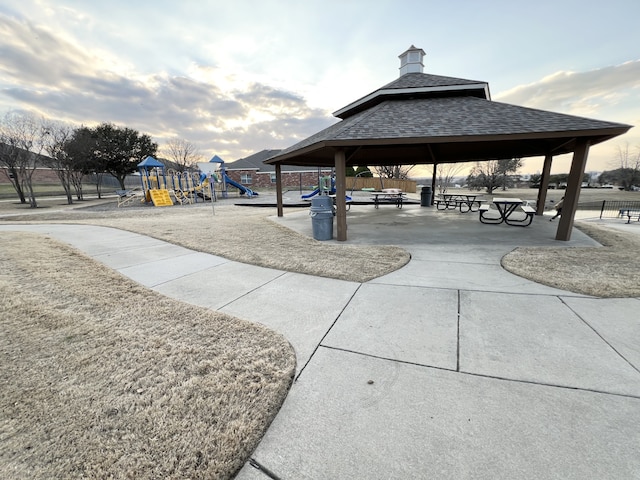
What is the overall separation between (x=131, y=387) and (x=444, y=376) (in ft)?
8.04

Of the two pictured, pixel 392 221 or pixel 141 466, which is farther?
pixel 392 221

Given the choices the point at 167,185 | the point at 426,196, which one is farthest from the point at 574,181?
the point at 167,185

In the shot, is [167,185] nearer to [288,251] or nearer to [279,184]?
[279,184]

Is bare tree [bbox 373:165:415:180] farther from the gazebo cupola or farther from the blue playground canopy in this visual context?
the blue playground canopy

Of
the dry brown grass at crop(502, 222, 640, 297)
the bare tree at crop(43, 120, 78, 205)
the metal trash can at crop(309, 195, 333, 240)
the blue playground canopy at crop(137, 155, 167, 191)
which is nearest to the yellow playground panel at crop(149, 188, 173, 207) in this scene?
the blue playground canopy at crop(137, 155, 167, 191)

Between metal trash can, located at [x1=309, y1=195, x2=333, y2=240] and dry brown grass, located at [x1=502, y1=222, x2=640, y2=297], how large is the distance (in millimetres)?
4018

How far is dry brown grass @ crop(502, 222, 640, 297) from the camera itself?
382 centimetres

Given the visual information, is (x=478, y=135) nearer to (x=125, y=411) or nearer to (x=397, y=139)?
(x=397, y=139)

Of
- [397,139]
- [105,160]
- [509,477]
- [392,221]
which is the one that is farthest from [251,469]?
[105,160]

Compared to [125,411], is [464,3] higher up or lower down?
higher up

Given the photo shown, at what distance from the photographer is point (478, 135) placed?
600 cm

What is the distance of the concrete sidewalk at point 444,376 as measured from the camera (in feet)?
5.03

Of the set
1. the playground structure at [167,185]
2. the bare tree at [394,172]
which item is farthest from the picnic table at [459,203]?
the bare tree at [394,172]

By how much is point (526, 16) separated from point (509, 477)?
36.4 feet
